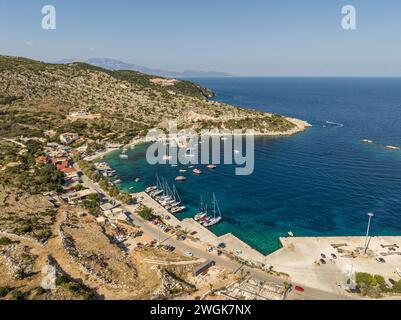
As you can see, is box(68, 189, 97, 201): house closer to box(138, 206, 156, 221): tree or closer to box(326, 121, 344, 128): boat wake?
box(138, 206, 156, 221): tree

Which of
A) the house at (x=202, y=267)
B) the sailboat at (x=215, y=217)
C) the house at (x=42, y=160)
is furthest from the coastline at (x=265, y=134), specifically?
the house at (x=202, y=267)

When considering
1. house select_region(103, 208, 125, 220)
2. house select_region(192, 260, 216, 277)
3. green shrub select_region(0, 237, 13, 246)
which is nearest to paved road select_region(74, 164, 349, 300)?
house select_region(192, 260, 216, 277)

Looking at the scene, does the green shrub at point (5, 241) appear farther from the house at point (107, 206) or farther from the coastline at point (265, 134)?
the coastline at point (265, 134)

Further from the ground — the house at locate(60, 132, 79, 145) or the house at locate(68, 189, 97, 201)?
the house at locate(60, 132, 79, 145)

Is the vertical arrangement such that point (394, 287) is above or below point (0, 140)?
below

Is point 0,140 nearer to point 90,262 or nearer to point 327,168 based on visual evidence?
point 90,262

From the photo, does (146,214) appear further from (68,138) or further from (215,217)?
(68,138)

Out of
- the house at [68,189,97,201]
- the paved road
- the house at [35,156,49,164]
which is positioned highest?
the house at [35,156,49,164]
